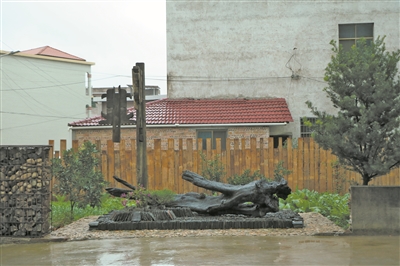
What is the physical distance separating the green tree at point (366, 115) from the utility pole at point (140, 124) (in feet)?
12.4

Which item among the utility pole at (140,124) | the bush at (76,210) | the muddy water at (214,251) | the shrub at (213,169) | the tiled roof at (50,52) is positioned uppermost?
the tiled roof at (50,52)

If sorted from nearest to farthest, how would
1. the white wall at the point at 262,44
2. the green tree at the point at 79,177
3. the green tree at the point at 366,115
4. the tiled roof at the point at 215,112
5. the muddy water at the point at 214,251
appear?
the muddy water at the point at 214,251 → the green tree at the point at 366,115 → the green tree at the point at 79,177 → the tiled roof at the point at 215,112 → the white wall at the point at 262,44

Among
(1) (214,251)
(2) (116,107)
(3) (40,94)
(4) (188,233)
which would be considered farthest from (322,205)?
(3) (40,94)

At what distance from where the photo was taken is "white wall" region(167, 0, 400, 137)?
25344 mm

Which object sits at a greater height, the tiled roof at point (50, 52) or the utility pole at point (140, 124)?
the tiled roof at point (50, 52)

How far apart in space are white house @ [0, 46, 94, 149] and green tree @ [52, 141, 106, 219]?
39690 mm

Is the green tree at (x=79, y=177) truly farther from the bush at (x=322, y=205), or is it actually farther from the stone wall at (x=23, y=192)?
the bush at (x=322, y=205)

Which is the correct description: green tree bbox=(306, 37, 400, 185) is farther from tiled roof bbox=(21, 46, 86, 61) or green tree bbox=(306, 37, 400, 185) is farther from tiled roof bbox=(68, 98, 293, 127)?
tiled roof bbox=(21, 46, 86, 61)

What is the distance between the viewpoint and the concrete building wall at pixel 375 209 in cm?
1102

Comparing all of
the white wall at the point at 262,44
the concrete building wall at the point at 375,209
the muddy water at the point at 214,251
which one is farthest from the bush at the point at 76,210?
the white wall at the point at 262,44

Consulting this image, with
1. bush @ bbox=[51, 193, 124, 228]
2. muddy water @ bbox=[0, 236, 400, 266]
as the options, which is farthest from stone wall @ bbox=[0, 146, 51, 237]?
bush @ bbox=[51, 193, 124, 228]

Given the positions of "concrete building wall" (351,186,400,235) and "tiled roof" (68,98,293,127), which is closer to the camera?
"concrete building wall" (351,186,400,235)

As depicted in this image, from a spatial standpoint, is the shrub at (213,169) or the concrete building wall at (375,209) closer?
the concrete building wall at (375,209)

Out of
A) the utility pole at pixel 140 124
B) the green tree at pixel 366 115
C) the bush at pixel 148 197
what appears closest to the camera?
the green tree at pixel 366 115
